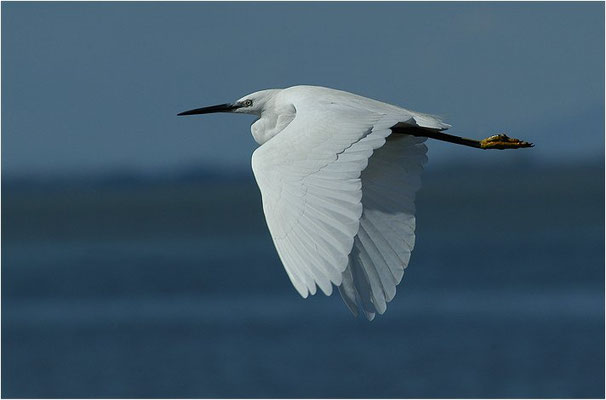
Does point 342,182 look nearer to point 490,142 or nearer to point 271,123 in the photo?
point 271,123

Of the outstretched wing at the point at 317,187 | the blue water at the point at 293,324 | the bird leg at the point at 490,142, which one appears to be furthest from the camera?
the blue water at the point at 293,324

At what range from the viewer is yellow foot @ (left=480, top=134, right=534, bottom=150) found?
26.6ft

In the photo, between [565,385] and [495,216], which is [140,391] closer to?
[565,385]

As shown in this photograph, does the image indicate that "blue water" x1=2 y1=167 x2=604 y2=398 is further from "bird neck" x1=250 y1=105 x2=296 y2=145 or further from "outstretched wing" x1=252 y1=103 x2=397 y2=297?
"outstretched wing" x1=252 y1=103 x2=397 y2=297

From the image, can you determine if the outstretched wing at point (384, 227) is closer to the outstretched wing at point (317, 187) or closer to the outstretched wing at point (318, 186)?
the outstretched wing at point (318, 186)

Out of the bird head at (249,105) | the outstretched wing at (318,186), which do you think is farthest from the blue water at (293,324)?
the outstretched wing at (318,186)

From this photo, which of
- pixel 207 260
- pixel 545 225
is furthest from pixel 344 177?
pixel 545 225

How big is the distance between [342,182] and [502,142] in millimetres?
2079

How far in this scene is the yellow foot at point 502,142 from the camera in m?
8.11

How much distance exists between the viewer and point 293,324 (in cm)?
1795

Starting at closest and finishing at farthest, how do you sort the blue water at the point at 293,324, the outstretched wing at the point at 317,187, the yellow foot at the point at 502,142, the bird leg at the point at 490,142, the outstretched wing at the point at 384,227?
the outstretched wing at the point at 317,187 < the outstretched wing at the point at 384,227 < the bird leg at the point at 490,142 < the yellow foot at the point at 502,142 < the blue water at the point at 293,324

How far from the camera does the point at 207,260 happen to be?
27.1 meters

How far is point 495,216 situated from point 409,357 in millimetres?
21804

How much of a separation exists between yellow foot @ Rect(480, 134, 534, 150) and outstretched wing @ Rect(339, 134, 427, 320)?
2.11 ft
